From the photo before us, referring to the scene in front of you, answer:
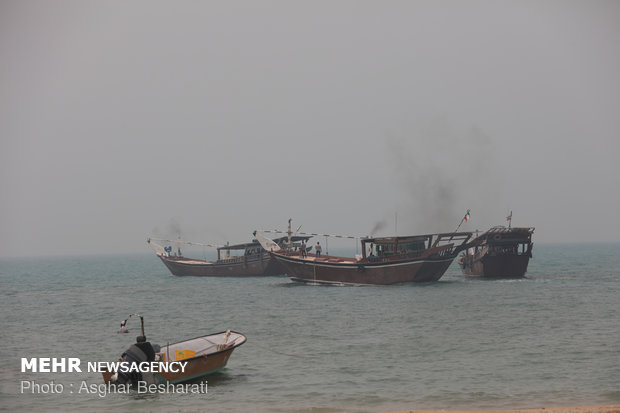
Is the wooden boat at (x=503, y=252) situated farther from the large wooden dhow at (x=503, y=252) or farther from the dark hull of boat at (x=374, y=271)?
the dark hull of boat at (x=374, y=271)

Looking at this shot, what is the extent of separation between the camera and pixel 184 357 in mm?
24516

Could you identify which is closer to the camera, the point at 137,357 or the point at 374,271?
the point at 137,357

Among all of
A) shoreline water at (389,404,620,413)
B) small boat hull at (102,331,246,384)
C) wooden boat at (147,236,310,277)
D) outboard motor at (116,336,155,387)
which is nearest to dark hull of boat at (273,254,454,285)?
wooden boat at (147,236,310,277)

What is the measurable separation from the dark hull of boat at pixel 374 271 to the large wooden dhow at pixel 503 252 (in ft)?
19.2

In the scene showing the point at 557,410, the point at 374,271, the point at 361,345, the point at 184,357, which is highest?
the point at 374,271

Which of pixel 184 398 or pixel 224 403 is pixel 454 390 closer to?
pixel 224 403

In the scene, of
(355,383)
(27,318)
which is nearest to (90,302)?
(27,318)

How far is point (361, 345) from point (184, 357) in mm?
11283

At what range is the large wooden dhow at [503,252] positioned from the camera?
6662 centimetres

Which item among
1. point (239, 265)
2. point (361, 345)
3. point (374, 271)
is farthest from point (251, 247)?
point (361, 345)

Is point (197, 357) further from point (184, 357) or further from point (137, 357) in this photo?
point (137, 357)

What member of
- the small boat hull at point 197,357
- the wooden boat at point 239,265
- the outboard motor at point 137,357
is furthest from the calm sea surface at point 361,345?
the wooden boat at point 239,265

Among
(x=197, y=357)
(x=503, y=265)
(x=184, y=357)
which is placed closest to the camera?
(x=197, y=357)

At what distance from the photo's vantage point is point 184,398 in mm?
22812
